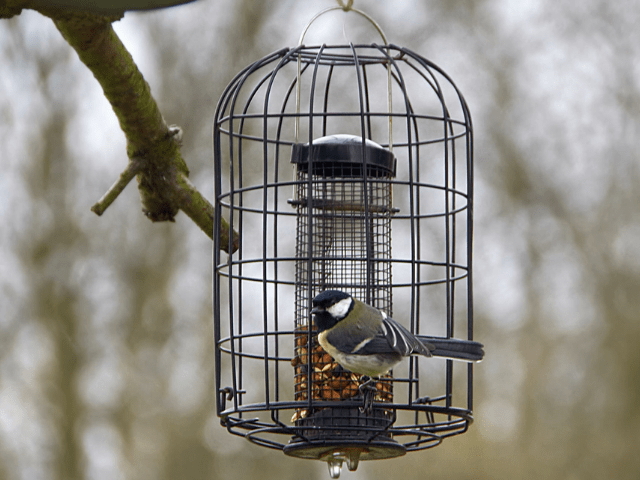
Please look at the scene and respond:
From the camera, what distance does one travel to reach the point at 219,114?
15.4 ft

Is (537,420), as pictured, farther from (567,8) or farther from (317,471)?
(567,8)

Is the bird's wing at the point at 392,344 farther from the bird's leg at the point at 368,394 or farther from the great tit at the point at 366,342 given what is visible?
the bird's leg at the point at 368,394

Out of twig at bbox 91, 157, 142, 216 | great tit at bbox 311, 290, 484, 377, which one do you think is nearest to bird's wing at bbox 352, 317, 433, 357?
great tit at bbox 311, 290, 484, 377

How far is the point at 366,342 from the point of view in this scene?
4289mm

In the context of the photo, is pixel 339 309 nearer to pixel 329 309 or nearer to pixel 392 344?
pixel 329 309

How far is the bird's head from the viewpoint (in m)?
4.24

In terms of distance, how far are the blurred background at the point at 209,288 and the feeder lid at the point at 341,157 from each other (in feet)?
25.8

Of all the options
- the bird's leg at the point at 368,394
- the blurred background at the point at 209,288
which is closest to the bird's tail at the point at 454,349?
the bird's leg at the point at 368,394

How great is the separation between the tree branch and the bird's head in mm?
525

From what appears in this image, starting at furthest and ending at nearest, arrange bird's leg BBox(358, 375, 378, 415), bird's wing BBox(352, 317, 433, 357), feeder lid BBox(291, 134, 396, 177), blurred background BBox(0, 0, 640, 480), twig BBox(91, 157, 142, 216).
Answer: blurred background BBox(0, 0, 640, 480) → feeder lid BBox(291, 134, 396, 177) → bird's leg BBox(358, 375, 378, 415) → bird's wing BBox(352, 317, 433, 357) → twig BBox(91, 157, 142, 216)

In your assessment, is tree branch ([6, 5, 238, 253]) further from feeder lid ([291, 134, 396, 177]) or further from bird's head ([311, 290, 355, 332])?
feeder lid ([291, 134, 396, 177])

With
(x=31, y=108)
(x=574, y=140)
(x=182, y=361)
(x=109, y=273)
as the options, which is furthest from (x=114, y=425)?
(x=574, y=140)

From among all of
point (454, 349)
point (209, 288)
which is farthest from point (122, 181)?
point (209, 288)

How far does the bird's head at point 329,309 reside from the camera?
4242mm
